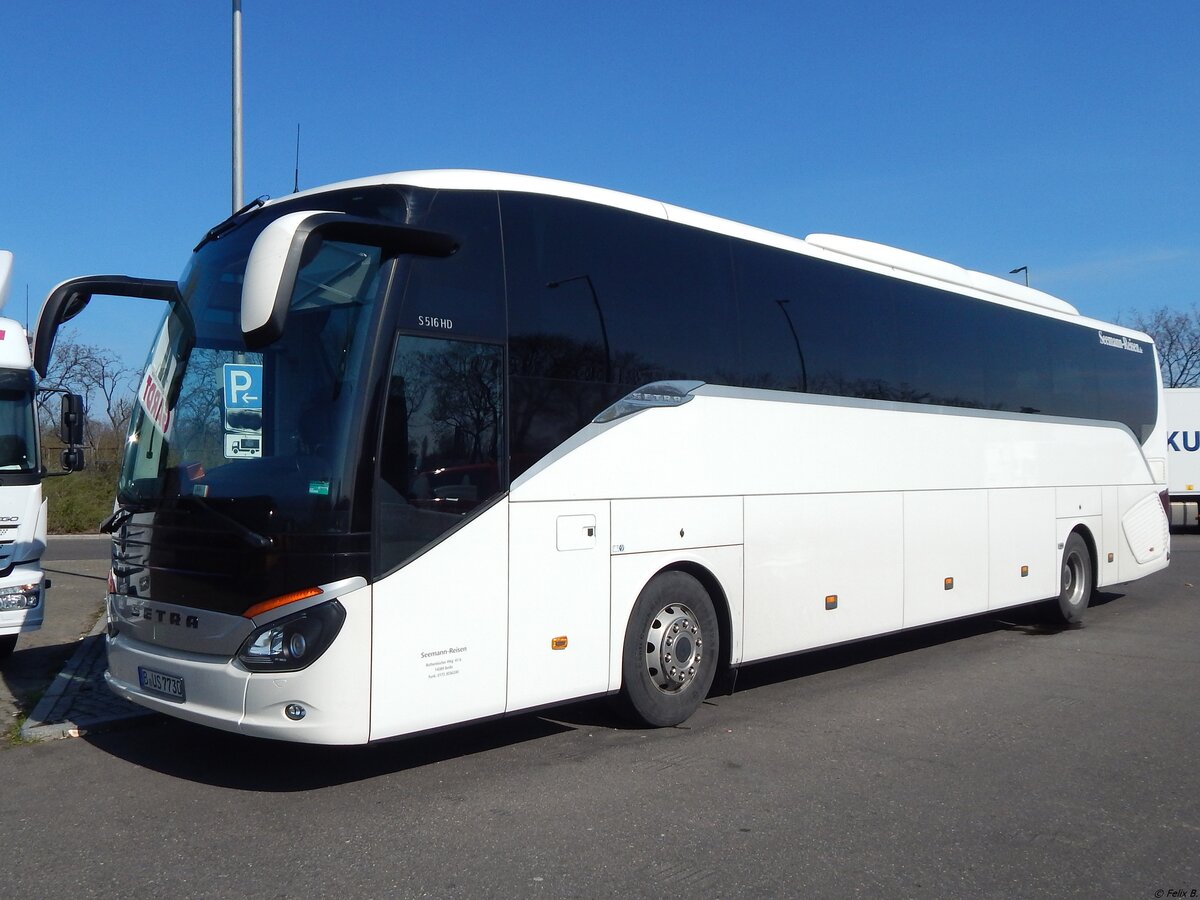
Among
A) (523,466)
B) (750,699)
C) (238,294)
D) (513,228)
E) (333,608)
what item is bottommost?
(750,699)

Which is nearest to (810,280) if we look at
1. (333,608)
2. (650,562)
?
(650,562)

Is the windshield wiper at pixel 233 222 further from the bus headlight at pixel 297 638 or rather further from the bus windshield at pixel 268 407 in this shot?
the bus headlight at pixel 297 638

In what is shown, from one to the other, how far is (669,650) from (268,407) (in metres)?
3.40

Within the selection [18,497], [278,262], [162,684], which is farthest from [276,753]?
[18,497]

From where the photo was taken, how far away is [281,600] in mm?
5770

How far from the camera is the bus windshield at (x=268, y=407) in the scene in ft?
19.2

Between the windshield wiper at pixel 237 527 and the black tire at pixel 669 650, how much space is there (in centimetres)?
273

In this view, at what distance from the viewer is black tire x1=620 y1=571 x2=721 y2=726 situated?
7.50 metres

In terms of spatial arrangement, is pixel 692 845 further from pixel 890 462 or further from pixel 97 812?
pixel 890 462

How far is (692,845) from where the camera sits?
17.4ft

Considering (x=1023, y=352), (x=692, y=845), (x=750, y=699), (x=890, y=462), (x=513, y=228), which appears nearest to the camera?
(x=692, y=845)

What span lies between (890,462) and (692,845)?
572 centimetres

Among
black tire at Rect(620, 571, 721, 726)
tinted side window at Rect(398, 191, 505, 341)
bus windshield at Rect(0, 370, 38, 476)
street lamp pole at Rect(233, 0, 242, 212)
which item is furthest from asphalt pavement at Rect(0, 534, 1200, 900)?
street lamp pole at Rect(233, 0, 242, 212)

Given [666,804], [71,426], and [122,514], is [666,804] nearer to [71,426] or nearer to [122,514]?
[122,514]
